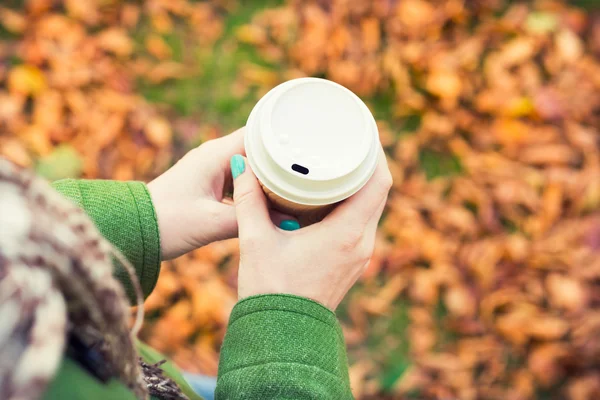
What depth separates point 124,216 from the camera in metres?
1.07

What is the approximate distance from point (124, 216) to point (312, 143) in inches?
16.2

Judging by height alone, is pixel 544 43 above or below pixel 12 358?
below

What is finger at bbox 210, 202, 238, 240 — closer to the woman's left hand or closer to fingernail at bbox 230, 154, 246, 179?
the woman's left hand

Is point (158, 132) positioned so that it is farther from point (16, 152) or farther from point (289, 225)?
point (289, 225)

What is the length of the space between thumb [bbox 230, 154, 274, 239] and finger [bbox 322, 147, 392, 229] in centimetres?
12

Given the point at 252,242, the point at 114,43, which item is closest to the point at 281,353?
the point at 252,242

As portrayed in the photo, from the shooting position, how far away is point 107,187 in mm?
1096

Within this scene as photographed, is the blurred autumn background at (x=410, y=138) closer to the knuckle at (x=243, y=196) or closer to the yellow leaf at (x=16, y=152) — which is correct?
the yellow leaf at (x=16, y=152)

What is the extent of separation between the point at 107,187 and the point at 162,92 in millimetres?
1214

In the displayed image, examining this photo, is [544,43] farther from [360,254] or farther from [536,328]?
[360,254]

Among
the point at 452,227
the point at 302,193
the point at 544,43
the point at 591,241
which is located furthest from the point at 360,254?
the point at 544,43

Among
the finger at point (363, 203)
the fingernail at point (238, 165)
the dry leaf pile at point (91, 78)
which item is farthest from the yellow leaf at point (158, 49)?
the finger at point (363, 203)

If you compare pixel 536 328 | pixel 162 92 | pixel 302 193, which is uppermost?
pixel 302 193

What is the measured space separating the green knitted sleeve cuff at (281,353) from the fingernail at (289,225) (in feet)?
0.65
